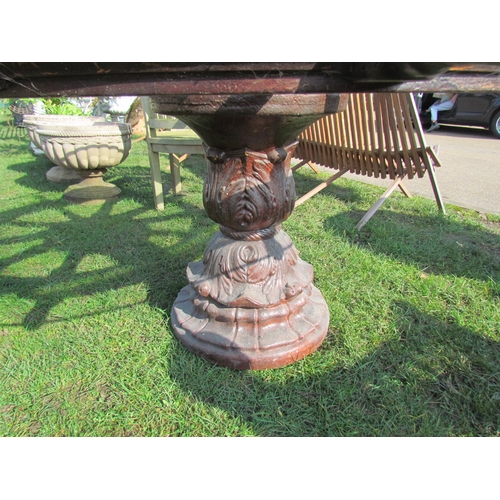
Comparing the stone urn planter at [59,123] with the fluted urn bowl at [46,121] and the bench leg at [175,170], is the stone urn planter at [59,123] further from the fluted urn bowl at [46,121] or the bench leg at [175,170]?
the bench leg at [175,170]

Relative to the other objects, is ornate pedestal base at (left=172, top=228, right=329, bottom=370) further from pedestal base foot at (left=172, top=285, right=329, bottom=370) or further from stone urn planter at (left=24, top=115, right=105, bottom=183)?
stone urn planter at (left=24, top=115, right=105, bottom=183)

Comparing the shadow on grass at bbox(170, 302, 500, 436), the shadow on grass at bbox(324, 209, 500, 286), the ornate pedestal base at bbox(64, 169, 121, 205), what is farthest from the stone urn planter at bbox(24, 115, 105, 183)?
the shadow on grass at bbox(170, 302, 500, 436)

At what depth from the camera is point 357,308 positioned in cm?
195

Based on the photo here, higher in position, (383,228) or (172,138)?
(172,138)

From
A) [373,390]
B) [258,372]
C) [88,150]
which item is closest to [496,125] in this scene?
[88,150]

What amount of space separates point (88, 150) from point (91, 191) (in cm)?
46

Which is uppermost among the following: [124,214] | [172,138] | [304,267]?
[172,138]

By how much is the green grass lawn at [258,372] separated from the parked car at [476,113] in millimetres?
7320

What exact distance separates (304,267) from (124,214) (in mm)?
2249

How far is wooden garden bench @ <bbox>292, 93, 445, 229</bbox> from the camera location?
2.80 meters

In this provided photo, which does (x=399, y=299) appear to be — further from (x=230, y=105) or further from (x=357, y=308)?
(x=230, y=105)

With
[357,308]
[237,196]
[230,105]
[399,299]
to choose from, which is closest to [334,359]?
[357,308]

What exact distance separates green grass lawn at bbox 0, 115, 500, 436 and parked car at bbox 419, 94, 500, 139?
732 centimetres

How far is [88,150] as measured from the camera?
3.65 metres
